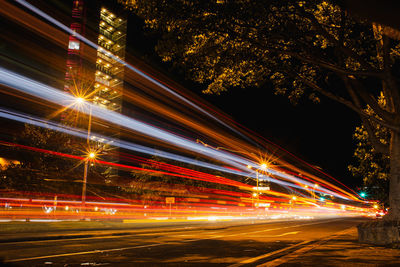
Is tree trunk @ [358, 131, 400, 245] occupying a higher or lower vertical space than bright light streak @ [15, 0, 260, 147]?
lower

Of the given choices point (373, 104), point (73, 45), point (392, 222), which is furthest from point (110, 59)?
point (392, 222)

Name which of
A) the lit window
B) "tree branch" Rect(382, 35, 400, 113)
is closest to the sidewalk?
"tree branch" Rect(382, 35, 400, 113)

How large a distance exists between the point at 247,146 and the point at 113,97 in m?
53.0

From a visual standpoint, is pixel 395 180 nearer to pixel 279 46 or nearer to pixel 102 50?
pixel 279 46

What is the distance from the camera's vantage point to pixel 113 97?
9356cm

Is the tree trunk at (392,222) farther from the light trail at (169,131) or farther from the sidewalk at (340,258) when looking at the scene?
the light trail at (169,131)

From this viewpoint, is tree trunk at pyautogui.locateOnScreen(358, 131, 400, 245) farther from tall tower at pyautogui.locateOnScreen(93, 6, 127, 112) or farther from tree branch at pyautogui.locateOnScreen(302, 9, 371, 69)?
tall tower at pyautogui.locateOnScreen(93, 6, 127, 112)

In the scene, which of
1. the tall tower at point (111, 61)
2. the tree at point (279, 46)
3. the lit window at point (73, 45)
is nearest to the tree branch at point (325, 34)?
the tree at point (279, 46)

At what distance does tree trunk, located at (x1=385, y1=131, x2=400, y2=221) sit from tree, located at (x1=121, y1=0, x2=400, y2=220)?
1.4 inches

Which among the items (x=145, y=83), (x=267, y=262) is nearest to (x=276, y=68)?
(x=267, y=262)

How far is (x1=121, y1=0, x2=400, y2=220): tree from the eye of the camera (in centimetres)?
1061

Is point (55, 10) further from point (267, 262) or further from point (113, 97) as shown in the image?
point (267, 262)

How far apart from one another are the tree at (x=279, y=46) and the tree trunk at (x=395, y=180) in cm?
3

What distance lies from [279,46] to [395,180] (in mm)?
7153
